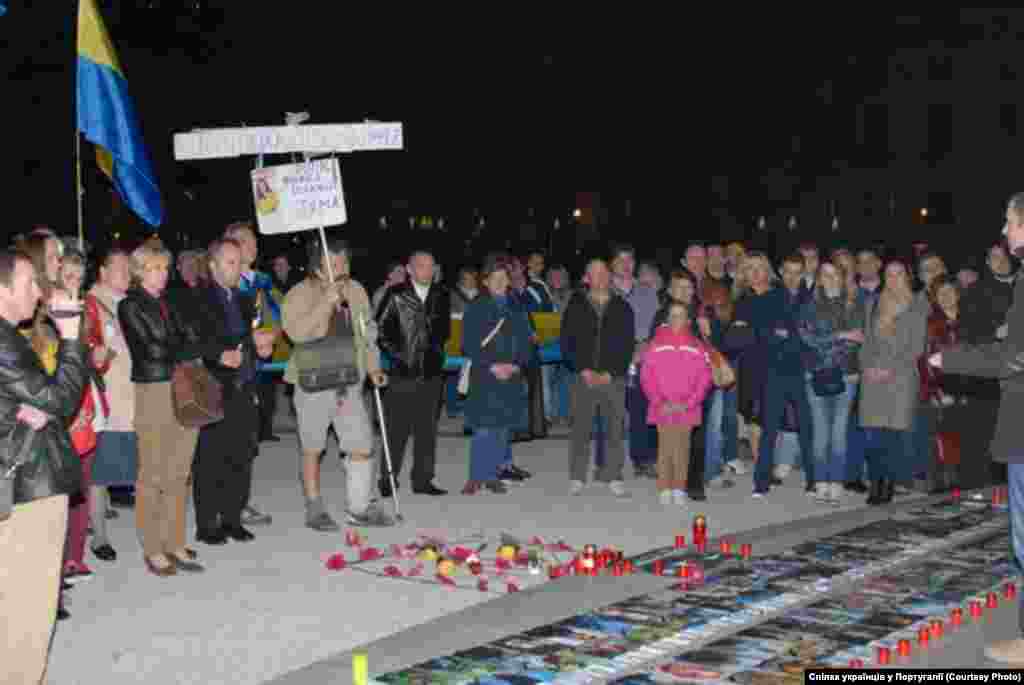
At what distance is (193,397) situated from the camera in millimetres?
8906

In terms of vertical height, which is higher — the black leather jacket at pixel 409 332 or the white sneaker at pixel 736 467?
the black leather jacket at pixel 409 332

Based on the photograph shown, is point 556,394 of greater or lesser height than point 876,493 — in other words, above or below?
above

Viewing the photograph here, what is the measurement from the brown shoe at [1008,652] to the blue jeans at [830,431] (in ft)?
16.4

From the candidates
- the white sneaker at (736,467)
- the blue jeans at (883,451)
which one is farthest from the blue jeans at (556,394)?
the blue jeans at (883,451)

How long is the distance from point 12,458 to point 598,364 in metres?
7.06

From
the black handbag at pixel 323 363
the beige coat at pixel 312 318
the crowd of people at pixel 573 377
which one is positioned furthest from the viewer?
the beige coat at pixel 312 318

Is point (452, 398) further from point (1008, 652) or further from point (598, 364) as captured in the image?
point (1008, 652)

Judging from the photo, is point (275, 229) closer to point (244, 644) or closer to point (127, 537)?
point (127, 537)

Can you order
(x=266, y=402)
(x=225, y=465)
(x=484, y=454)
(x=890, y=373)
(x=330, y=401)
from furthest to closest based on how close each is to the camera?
(x=266, y=402)
(x=484, y=454)
(x=890, y=373)
(x=330, y=401)
(x=225, y=465)

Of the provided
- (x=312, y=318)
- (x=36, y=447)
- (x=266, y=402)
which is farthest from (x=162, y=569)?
(x=266, y=402)

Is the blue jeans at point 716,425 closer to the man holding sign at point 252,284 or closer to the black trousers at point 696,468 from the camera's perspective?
the black trousers at point 696,468

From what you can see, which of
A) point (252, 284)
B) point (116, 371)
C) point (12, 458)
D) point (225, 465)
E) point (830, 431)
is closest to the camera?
point (12, 458)

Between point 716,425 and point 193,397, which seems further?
point 716,425

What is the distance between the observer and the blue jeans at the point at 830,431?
12.0 meters
